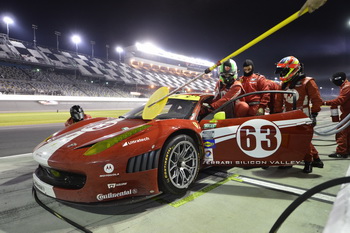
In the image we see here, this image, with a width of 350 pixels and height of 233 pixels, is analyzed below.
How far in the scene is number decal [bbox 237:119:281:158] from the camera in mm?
2893

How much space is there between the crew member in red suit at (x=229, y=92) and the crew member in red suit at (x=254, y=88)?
0.22m

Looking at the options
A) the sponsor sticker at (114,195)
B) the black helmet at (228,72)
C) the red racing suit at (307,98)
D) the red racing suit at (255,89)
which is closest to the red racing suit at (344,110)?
the red racing suit at (307,98)

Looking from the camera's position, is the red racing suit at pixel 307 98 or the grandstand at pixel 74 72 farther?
the grandstand at pixel 74 72

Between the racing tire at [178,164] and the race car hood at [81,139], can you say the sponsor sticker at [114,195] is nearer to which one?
the racing tire at [178,164]

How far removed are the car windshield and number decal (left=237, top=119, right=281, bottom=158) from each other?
77cm

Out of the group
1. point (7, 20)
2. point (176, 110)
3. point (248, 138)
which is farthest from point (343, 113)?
point (7, 20)

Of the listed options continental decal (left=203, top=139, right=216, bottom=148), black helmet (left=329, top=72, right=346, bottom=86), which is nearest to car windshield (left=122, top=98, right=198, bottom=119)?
continental decal (left=203, top=139, right=216, bottom=148)

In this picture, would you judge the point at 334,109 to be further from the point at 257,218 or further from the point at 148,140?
the point at 148,140

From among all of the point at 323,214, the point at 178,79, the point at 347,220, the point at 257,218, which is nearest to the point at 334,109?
the point at 323,214

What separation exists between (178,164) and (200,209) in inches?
22.6

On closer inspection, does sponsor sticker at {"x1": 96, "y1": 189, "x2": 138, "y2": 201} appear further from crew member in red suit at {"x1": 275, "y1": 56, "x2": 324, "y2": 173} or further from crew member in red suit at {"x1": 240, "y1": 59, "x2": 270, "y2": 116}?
crew member in red suit at {"x1": 275, "y1": 56, "x2": 324, "y2": 173}

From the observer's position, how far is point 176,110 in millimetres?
3332

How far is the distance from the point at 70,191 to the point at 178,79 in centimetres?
5811

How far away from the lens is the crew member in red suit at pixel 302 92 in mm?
3508
